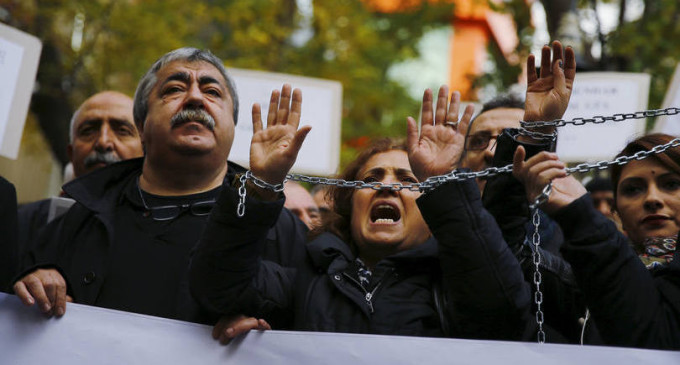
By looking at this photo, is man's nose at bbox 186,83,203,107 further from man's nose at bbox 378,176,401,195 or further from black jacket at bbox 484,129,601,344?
black jacket at bbox 484,129,601,344

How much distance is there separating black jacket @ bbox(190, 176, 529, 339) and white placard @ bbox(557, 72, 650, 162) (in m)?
3.11

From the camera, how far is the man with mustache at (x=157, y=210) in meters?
3.35

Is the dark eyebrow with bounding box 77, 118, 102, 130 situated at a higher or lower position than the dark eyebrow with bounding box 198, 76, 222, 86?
lower

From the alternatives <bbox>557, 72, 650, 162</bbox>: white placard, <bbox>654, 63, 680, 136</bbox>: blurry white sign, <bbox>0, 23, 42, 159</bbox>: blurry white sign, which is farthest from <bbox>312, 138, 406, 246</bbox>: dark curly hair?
<bbox>557, 72, 650, 162</bbox>: white placard

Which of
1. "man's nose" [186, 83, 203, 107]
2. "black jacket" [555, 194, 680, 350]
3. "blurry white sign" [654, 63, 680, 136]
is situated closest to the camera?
"black jacket" [555, 194, 680, 350]

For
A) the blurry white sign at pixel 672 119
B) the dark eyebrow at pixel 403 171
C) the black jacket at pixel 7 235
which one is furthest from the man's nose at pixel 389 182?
the blurry white sign at pixel 672 119

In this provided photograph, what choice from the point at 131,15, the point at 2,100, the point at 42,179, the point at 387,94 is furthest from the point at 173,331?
the point at 42,179

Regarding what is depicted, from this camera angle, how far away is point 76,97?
12266mm

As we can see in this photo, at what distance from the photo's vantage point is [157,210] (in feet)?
11.9

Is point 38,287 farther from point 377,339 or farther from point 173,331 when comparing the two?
point 377,339

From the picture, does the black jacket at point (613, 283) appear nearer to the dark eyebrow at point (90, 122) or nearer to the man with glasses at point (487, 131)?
the man with glasses at point (487, 131)

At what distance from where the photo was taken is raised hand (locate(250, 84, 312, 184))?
297cm

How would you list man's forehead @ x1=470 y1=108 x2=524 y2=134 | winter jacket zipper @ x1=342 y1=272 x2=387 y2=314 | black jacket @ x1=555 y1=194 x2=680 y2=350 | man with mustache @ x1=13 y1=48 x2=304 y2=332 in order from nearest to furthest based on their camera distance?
black jacket @ x1=555 y1=194 x2=680 y2=350
winter jacket zipper @ x1=342 y1=272 x2=387 y2=314
man with mustache @ x1=13 y1=48 x2=304 y2=332
man's forehead @ x1=470 y1=108 x2=524 y2=134

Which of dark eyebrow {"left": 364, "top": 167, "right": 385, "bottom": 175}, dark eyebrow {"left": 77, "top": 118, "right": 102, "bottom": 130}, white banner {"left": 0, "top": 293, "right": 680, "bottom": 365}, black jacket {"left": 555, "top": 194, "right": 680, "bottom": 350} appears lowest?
white banner {"left": 0, "top": 293, "right": 680, "bottom": 365}
